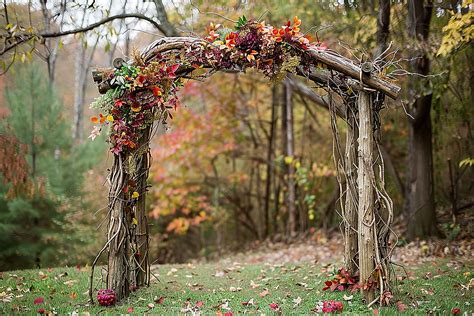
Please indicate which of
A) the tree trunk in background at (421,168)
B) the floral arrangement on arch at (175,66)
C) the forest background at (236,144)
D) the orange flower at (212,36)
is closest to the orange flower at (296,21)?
the floral arrangement on arch at (175,66)

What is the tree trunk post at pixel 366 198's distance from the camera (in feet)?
13.6

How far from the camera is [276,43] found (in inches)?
171

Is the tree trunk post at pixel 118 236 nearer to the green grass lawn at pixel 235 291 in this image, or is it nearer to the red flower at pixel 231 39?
the green grass lawn at pixel 235 291

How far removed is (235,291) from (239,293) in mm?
126

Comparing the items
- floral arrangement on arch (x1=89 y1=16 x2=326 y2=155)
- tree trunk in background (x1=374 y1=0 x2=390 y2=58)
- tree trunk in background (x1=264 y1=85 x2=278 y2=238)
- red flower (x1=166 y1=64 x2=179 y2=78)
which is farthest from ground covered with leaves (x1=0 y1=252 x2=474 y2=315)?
tree trunk in background (x1=264 y1=85 x2=278 y2=238)

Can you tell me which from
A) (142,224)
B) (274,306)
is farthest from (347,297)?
(142,224)

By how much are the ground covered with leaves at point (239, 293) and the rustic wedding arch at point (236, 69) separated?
284 mm

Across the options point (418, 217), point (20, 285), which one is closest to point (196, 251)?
point (418, 217)

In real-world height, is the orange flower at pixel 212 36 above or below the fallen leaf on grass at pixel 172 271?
above

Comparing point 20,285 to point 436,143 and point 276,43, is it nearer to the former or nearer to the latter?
point 276,43

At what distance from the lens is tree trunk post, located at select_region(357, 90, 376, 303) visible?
13.6ft

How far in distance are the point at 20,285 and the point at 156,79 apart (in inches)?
111

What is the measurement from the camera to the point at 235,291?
489cm

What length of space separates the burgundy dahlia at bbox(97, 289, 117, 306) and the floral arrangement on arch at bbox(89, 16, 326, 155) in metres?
1.30
